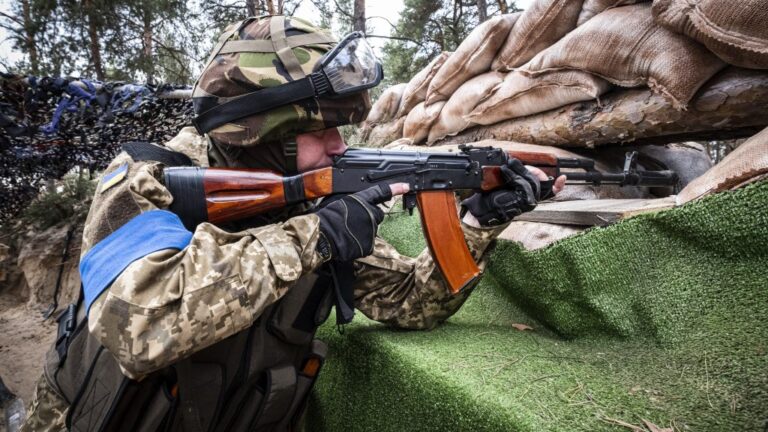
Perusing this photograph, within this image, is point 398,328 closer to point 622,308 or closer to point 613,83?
point 622,308

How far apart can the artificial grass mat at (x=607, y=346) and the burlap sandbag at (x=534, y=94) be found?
139 cm

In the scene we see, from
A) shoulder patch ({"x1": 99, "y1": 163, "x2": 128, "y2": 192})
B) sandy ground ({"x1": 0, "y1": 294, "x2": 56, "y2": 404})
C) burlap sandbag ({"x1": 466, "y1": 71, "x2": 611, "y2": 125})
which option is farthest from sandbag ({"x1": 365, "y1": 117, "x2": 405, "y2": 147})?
sandy ground ({"x1": 0, "y1": 294, "x2": 56, "y2": 404})

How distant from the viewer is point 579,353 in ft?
4.54

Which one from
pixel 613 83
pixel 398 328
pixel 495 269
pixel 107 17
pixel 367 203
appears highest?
pixel 107 17

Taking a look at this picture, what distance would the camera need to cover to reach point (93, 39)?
7.07 m

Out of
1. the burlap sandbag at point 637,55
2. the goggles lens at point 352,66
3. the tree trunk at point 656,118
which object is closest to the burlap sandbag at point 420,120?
the tree trunk at point 656,118

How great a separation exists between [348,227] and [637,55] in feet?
6.24

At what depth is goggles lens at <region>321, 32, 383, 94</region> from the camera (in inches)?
55.2

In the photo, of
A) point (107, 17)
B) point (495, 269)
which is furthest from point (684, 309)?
point (107, 17)

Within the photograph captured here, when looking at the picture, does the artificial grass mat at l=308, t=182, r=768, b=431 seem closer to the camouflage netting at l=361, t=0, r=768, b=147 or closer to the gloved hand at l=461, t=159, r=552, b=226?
the gloved hand at l=461, t=159, r=552, b=226

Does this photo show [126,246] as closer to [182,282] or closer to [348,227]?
[182,282]

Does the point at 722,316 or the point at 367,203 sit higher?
the point at 367,203

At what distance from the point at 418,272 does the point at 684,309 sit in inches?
37.6

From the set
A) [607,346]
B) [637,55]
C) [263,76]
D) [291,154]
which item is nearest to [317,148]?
[291,154]
